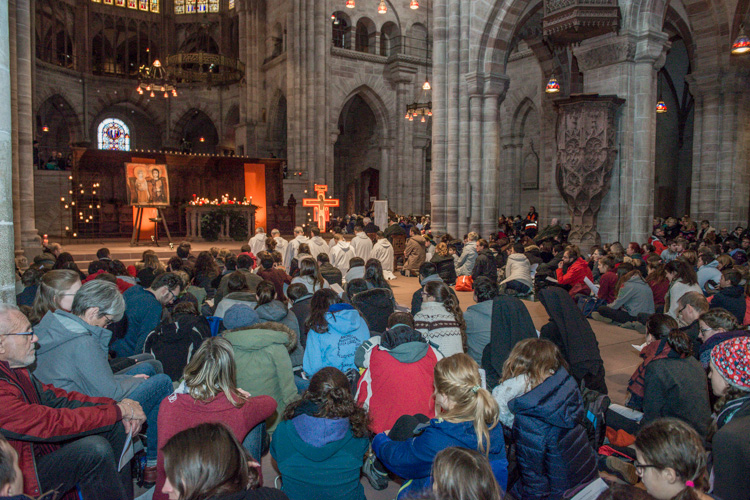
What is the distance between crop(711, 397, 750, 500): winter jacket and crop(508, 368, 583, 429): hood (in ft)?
2.15

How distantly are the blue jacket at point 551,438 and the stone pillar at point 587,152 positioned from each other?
9014 millimetres

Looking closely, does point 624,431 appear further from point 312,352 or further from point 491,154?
point 491,154

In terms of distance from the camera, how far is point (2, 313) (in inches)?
110

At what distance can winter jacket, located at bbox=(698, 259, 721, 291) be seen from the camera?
742 cm

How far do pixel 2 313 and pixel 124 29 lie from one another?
34.2 meters

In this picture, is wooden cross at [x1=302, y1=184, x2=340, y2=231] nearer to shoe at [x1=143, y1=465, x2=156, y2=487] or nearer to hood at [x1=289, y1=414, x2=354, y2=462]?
shoe at [x1=143, y1=465, x2=156, y2=487]

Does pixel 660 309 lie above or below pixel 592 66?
below

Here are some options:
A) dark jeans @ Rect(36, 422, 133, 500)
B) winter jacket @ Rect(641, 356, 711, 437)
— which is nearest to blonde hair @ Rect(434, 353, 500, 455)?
winter jacket @ Rect(641, 356, 711, 437)

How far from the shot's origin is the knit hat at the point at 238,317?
14.2 feet

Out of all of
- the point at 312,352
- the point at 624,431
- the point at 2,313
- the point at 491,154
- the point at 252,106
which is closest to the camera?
the point at 2,313

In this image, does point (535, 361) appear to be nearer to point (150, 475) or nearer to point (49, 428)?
point (49, 428)

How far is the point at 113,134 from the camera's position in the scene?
3331cm

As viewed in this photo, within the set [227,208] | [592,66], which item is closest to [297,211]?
[227,208]

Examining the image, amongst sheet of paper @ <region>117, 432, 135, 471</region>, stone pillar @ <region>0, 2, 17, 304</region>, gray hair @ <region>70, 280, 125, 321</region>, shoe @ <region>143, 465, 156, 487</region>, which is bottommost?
shoe @ <region>143, 465, 156, 487</region>
